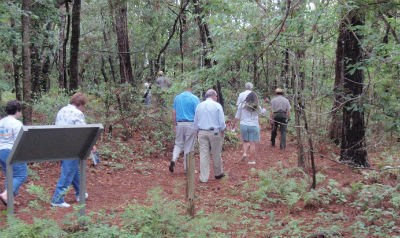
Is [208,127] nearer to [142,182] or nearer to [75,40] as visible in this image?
[142,182]

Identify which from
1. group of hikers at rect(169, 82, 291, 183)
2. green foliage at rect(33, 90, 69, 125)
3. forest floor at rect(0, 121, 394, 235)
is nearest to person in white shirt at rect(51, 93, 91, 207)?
forest floor at rect(0, 121, 394, 235)

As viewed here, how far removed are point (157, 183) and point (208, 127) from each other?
1.71 metres

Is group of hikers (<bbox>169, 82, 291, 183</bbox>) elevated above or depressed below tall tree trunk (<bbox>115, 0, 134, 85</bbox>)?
below

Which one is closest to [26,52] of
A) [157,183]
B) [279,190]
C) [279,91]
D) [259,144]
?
[157,183]

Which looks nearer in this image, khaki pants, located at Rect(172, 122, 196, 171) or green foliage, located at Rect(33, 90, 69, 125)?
khaki pants, located at Rect(172, 122, 196, 171)

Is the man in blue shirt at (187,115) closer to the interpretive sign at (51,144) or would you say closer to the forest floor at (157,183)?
the forest floor at (157,183)

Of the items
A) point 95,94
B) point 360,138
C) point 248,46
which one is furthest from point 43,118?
point 360,138

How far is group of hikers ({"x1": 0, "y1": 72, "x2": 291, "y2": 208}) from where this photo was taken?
7020 mm

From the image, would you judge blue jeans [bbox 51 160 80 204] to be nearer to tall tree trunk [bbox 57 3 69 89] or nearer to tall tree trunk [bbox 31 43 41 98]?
tall tree trunk [bbox 57 3 69 89]

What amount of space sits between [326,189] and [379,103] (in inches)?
78.4

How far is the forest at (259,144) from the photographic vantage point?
6.36 metres

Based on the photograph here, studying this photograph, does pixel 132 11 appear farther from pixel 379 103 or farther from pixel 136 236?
pixel 136 236

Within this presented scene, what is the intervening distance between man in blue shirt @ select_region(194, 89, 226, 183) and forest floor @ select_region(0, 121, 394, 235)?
53cm

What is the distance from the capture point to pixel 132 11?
2194 cm
